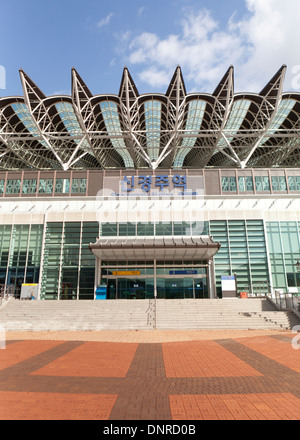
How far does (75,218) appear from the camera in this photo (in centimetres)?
3231

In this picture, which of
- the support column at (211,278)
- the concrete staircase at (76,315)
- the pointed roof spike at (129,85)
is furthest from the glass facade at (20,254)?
the pointed roof spike at (129,85)

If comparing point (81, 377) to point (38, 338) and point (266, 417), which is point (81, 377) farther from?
point (38, 338)

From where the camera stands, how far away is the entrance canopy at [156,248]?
26516 mm

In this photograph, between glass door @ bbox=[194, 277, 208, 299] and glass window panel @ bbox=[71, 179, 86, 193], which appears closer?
glass door @ bbox=[194, 277, 208, 299]

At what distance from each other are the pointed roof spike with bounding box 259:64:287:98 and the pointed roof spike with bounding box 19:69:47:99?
3492cm

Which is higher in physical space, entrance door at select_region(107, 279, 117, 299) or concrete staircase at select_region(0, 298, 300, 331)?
entrance door at select_region(107, 279, 117, 299)

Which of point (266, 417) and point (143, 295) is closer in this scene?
point (266, 417)

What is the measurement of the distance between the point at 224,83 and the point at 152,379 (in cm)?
4350

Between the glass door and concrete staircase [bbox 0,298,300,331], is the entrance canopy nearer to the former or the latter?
the glass door

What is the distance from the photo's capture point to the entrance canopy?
87.0ft

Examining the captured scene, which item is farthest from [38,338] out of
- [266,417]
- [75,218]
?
[75,218]

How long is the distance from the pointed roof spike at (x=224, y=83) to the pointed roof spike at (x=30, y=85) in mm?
27492

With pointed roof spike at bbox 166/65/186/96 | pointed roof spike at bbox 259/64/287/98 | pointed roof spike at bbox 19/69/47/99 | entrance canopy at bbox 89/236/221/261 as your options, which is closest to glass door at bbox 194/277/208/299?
entrance canopy at bbox 89/236/221/261
